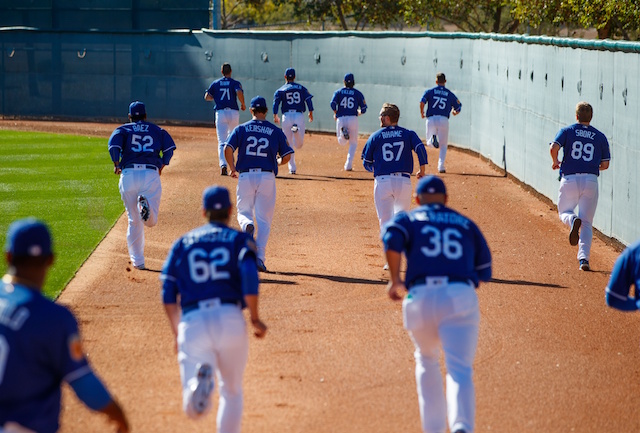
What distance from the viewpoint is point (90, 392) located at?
15.2 ft

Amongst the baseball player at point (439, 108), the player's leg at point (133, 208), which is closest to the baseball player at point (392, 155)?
the player's leg at point (133, 208)

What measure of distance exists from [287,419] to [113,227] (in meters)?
8.89

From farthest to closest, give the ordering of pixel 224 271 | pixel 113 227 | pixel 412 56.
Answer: pixel 412 56 < pixel 113 227 < pixel 224 271

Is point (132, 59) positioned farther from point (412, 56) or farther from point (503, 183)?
point (503, 183)

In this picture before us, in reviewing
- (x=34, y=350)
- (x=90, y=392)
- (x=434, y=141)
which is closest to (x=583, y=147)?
(x=90, y=392)

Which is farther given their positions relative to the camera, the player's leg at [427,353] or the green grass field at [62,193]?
the green grass field at [62,193]

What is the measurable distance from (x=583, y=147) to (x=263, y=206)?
160 inches

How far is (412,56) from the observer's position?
28719 millimetres

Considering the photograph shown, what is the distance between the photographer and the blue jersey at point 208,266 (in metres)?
6.18

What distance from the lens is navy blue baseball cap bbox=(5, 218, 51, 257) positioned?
468 centimetres

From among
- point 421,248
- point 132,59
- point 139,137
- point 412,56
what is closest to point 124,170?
point 139,137

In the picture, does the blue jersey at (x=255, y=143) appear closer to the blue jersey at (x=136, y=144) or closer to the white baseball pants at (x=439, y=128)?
the blue jersey at (x=136, y=144)

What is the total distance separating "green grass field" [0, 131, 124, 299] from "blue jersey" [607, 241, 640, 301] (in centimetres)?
698

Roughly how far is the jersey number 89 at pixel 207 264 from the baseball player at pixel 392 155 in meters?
5.96
